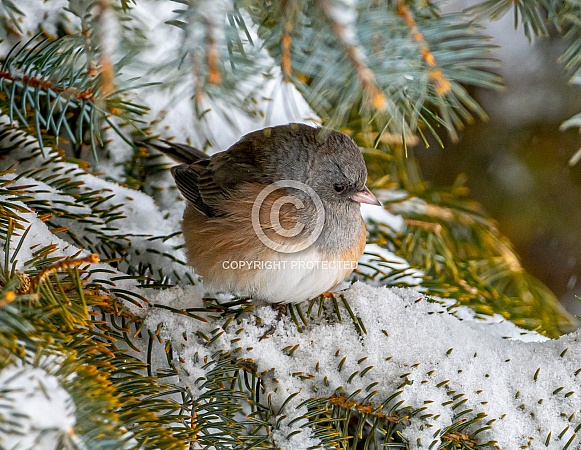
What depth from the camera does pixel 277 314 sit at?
1100mm

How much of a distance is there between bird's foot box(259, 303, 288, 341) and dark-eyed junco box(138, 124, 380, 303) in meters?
0.02

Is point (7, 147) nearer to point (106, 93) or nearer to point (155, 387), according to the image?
point (106, 93)

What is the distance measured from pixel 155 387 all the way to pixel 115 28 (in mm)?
477

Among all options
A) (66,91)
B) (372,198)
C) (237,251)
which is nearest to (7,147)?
(66,91)

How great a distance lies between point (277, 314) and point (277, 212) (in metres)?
0.29

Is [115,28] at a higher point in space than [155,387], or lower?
higher

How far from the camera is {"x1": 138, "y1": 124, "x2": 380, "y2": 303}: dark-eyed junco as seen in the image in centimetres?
121

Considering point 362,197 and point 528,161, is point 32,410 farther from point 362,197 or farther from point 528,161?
point 528,161

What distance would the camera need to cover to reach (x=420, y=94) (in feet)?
2.52

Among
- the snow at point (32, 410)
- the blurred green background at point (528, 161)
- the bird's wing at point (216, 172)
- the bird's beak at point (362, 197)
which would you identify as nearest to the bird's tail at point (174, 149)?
the bird's wing at point (216, 172)

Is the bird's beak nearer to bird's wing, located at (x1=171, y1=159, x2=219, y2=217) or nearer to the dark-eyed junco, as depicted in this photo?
the dark-eyed junco

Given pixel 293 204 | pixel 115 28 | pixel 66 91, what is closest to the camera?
pixel 115 28

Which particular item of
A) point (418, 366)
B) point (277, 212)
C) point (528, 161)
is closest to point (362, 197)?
point (277, 212)

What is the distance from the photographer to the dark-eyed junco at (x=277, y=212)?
1.21 m
